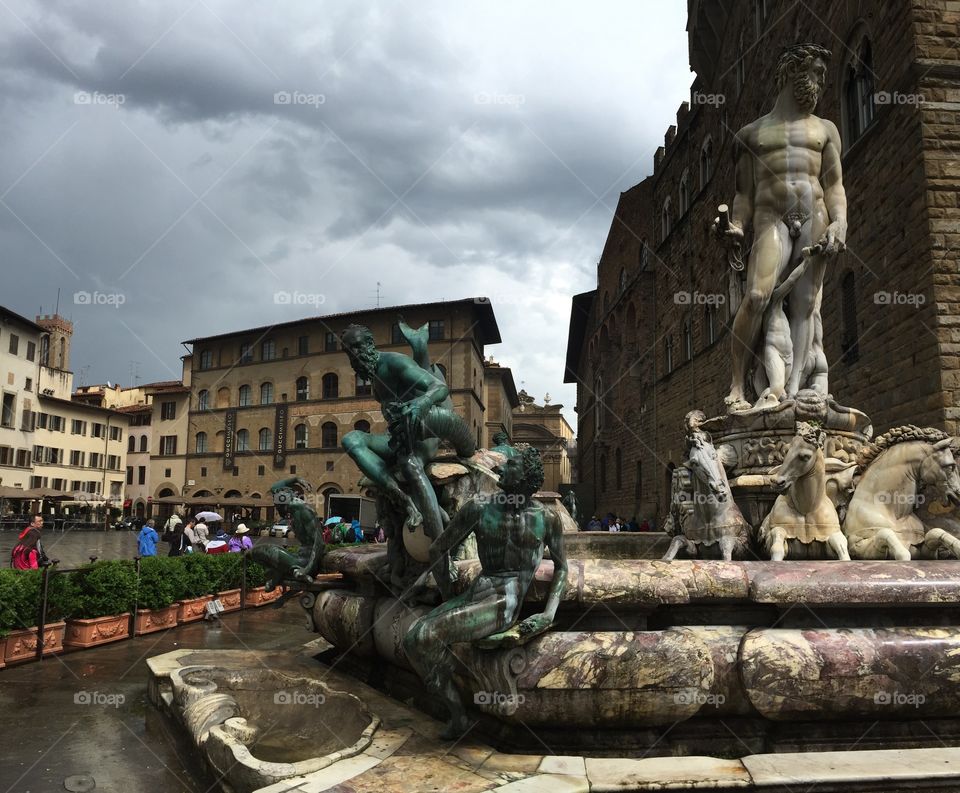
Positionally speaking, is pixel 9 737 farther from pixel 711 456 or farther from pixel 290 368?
pixel 290 368

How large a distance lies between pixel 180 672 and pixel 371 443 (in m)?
1.92

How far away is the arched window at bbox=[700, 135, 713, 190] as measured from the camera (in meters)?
26.7

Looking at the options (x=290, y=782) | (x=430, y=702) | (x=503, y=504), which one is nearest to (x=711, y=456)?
(x=503, y=504)

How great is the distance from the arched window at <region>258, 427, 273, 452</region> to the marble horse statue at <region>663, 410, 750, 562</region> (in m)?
51.1

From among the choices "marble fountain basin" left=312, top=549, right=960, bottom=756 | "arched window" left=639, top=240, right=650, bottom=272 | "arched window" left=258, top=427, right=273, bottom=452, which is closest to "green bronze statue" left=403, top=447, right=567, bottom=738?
"marble fountain basin" left=312, top=549, right=960, bottom=756

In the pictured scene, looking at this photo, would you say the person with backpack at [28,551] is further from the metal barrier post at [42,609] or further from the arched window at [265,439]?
the arched window at [265,439]

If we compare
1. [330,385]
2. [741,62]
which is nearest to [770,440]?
[741,62]

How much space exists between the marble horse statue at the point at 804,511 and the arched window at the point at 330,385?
48.2 m

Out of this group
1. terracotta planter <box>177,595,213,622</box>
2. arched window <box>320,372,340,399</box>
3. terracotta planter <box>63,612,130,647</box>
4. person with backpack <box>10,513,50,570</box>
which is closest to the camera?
terracotta planter <box>63,612,130,647</box>

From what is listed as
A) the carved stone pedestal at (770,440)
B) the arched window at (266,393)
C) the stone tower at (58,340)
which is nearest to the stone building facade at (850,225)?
the carved stone pedestal at (770,440)

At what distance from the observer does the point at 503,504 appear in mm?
3656

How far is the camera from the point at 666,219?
1309 inches

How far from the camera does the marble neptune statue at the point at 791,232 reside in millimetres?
6566

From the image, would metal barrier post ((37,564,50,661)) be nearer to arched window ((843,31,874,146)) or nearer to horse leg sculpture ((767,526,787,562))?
horse leg sculpture ((767,526,787,562))
